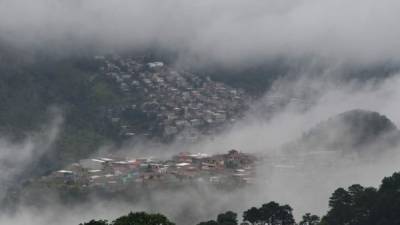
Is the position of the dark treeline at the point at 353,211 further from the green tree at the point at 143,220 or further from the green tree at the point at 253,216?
the green tree at the point at 143,220

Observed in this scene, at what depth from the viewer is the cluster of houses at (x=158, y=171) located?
83.7m

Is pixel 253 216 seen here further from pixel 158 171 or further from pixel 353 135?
pixel 353 135

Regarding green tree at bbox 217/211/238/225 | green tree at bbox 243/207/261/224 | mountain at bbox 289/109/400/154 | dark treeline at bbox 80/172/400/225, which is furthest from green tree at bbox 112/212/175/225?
mountain at bbox 289/109/400/154

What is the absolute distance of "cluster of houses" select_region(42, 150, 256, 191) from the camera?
8369 centimetres

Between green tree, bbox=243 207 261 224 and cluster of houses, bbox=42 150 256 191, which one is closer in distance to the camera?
green tree, bbox=243 207 261 224

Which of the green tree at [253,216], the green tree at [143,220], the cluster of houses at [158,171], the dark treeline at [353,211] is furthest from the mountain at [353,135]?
the green tree at [143,220]

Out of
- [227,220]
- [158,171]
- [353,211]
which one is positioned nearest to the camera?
Answer: [353,211]

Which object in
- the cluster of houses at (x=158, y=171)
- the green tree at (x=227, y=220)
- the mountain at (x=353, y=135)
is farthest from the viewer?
the mountain at (x=353, y=135)

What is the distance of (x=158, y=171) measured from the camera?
88875 millimetres

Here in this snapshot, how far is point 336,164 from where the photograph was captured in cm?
8462

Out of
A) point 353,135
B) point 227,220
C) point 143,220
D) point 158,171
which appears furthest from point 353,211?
point 353,135

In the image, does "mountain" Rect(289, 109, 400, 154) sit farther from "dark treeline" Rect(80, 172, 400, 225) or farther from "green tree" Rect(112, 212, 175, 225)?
"green tree" Rect(112, 212, 175, 225)

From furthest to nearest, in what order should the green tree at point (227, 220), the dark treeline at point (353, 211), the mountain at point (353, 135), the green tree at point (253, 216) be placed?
the mountain at point (353, 135), the green tree at point (253, 216), the green tree at point (227, 220), the dark treeline at point (353, 211)

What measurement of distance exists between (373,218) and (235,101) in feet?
258
